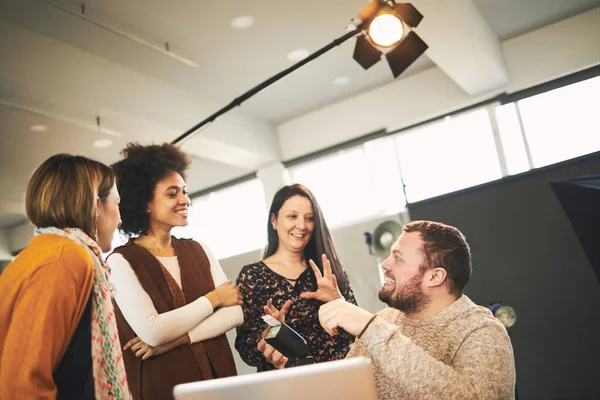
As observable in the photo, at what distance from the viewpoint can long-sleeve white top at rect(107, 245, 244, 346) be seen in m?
1.82

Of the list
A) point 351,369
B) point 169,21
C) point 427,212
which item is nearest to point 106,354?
point 351,369

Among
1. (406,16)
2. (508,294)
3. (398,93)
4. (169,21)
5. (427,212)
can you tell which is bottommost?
(508,294)

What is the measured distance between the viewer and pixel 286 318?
216cm

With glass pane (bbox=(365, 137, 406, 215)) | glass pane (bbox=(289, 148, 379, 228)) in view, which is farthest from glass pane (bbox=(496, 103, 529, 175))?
glass pane (bbox=(289, 148, 379, 228))

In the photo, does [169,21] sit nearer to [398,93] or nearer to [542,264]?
[398,93]

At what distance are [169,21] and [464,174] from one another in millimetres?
3598

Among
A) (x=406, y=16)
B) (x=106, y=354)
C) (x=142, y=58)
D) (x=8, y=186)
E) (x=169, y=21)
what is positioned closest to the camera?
(x=106, y=354)

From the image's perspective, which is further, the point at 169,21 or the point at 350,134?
the point at 350,134

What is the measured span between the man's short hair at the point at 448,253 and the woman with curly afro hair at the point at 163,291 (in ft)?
2.51

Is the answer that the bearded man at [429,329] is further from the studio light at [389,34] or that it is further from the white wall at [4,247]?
the white wall at [4,247]

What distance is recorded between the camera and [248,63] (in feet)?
17.8

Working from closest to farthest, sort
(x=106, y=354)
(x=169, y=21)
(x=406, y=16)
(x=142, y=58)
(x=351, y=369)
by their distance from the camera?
(x=351, y=369)
(x=106, y=354)
(x=406, y=16)
(x=169, y=21)
(x=142, y=58)

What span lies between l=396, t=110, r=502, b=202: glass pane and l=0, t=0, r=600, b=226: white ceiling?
54 centimetres

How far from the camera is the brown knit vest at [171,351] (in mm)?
1836
